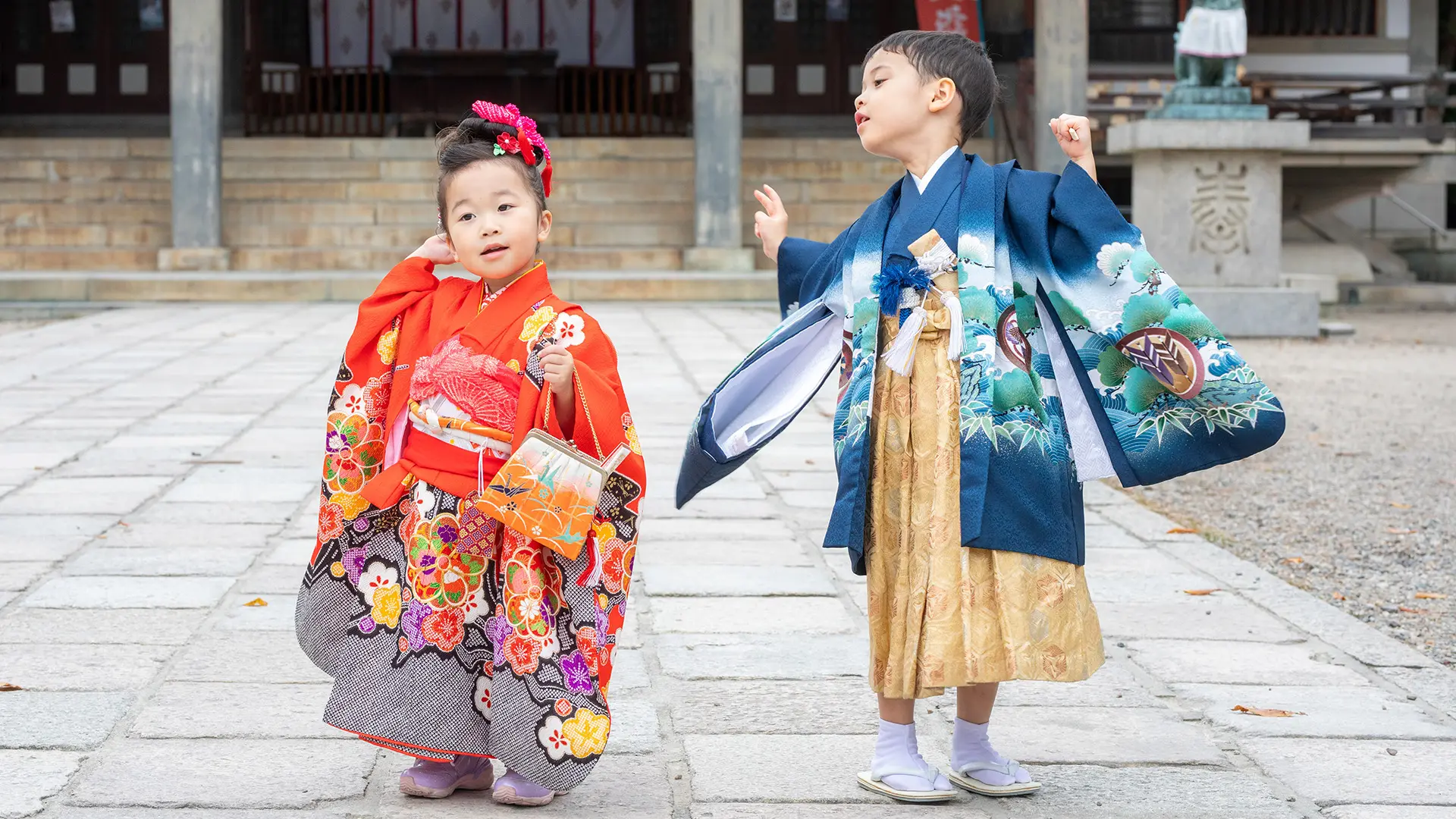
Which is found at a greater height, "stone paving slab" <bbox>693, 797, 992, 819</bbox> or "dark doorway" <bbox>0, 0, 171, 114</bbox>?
"dark doorway" <bbox>0, 0, 171, 114</bbox>

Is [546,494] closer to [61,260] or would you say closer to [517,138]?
[517,138]

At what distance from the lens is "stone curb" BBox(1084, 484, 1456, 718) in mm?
3443

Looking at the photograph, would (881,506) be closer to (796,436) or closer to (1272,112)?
(796,436)

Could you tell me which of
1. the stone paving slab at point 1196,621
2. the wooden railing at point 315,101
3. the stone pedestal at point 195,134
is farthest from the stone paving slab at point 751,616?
the wooden railing at point 315,101

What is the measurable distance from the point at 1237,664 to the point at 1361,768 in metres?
0.70

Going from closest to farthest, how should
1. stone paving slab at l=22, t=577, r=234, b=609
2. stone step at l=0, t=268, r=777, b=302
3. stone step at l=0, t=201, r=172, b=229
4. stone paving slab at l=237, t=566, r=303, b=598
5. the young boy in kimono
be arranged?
the young boy in kimono, stone paving slab at l=22, t=577, r=234, b=609, stone paving slab at l=237, t=566, r=303, b=598, stone step at l=0, t=268, r=777, b=302, stone step at l=0, t=201, r=172, b=229

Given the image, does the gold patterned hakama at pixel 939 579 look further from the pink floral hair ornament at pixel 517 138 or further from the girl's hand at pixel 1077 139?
the pink floral hair ornament at pixel 517 138

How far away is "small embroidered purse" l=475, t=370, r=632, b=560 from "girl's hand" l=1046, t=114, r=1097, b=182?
0.92 metres

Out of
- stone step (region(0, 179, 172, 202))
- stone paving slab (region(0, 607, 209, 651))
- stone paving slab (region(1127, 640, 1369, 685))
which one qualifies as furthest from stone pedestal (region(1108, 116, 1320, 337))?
stone step (region(0, 179, 172, 202))

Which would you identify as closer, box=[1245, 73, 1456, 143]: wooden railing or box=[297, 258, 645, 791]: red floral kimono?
box=[297, 258, 645, 791]: red floral kimono

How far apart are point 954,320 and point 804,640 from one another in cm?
126

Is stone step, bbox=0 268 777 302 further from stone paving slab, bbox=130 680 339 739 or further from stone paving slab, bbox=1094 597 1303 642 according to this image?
stone paving slab, bbox=130 680 339 739

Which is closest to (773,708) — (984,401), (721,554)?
(984,401)

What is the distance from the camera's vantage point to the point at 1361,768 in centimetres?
282
